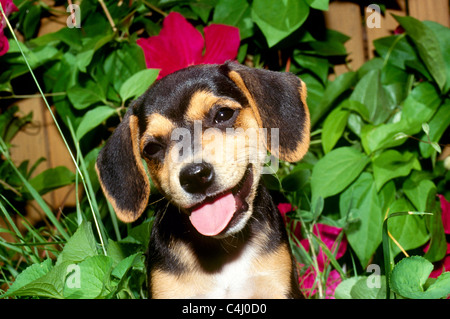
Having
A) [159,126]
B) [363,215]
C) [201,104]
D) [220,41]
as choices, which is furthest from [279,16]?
[363,215]

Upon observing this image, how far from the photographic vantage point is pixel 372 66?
266cm

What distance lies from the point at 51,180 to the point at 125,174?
103 centimetres

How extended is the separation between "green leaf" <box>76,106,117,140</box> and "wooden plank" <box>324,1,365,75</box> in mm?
1441

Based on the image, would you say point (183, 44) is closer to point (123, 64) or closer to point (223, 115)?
point (123, 64)

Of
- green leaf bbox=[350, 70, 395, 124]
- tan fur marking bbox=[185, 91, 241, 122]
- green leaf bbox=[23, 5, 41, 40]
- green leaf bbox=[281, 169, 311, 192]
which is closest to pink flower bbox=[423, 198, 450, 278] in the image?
green leaf bbox=[350, 70, 395, 124]

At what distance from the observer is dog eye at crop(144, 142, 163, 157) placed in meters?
1.79

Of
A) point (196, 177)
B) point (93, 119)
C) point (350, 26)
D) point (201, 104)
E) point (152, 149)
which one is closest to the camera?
point (196, 177)

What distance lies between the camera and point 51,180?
8.73 ft

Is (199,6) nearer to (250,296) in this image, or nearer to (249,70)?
(249,70)

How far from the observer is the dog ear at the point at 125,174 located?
1813 mm

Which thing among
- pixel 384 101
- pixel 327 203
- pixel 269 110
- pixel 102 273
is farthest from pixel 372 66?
pixel 102 273

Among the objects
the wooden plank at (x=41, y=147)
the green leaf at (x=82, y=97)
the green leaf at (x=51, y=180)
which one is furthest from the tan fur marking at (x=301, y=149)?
the wooden plank at (x=41, y=147)

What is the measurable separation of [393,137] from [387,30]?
3.21ft

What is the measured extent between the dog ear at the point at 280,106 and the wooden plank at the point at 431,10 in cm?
150
